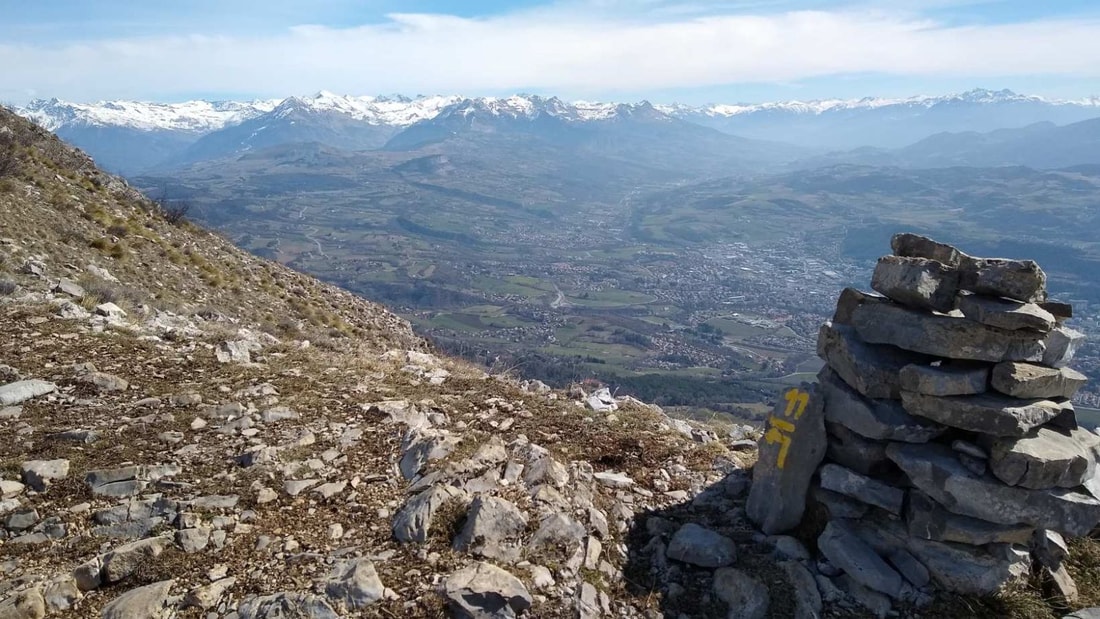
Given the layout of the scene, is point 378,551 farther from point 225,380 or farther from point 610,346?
point 610,346

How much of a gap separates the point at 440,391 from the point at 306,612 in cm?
608

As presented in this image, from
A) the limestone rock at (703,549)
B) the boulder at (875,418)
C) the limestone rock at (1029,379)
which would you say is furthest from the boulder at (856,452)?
the limestone rock at (703,549)

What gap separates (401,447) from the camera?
8.48m

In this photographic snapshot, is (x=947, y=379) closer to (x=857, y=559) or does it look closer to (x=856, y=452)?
(x=856, y=452)

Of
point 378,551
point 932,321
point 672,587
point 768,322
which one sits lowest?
point 768,322

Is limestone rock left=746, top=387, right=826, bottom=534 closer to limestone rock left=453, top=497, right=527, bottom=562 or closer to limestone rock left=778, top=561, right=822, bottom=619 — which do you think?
limestone rock left=778, top=561, right=822, bottom=619

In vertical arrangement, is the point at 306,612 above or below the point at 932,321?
below

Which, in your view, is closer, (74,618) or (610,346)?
(74,618)

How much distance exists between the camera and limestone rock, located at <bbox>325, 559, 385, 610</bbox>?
18.1 ft

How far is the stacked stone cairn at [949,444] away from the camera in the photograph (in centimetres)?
654

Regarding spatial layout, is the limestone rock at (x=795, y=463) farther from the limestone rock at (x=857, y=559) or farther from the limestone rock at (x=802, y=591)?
the limestone rock at (x=802, y=591)

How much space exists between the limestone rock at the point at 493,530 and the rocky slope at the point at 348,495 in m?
0.02

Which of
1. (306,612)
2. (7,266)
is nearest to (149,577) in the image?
(306,612)

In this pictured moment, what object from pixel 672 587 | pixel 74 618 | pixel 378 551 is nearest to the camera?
pixel 74 618
